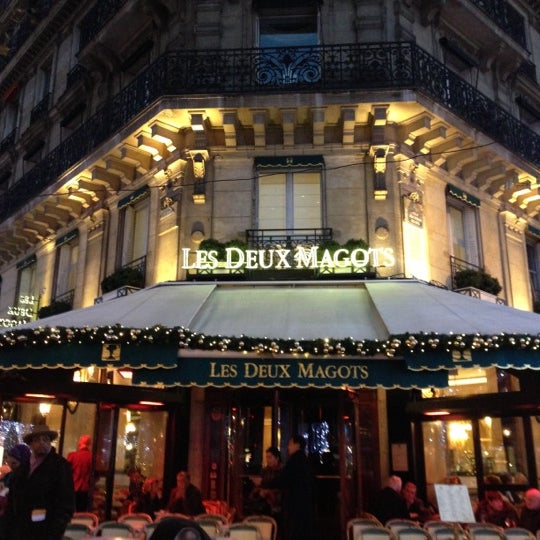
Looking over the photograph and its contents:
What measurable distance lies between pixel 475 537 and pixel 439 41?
895 cm

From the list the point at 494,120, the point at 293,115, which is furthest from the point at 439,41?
the point at 293,115

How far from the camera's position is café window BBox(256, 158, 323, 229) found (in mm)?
10117

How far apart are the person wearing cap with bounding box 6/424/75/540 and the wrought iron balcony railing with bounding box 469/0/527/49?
37.1 feet

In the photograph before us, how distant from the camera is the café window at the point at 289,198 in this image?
10117mm

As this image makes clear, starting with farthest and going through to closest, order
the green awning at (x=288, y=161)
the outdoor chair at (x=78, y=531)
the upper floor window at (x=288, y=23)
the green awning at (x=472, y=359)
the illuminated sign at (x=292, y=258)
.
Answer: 1. the upper floor window at (x=288, y=23)
2. the green awning at (x=288, y=161)
3. the illuminated sign at (x=292, y=258)
4. the green awning at (x=472, y=359)
5. the outdoor chair at (x=78, y=531)

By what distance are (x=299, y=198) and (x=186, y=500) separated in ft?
16.3

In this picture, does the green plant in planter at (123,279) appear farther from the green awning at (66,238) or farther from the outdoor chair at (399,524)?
the outdoor chair at (399,524)

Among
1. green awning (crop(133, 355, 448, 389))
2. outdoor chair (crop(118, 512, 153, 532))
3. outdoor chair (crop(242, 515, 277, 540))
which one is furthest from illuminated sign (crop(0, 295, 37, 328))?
outdoor chair (crop(242, 515, 277, 540))

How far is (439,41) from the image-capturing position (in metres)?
11.7

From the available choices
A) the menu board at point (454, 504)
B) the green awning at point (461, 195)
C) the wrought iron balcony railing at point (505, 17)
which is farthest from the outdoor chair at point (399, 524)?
the wrought iron balcony railing at point (505, 17)

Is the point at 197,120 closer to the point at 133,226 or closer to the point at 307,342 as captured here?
the point at 133,226

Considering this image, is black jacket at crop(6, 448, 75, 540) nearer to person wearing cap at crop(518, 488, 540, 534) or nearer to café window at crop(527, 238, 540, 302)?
person wearing cap at crop(518, 488, 540, 534)

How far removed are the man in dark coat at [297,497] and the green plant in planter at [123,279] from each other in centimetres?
484

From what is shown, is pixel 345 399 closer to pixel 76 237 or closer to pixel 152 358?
pixel 152 358
